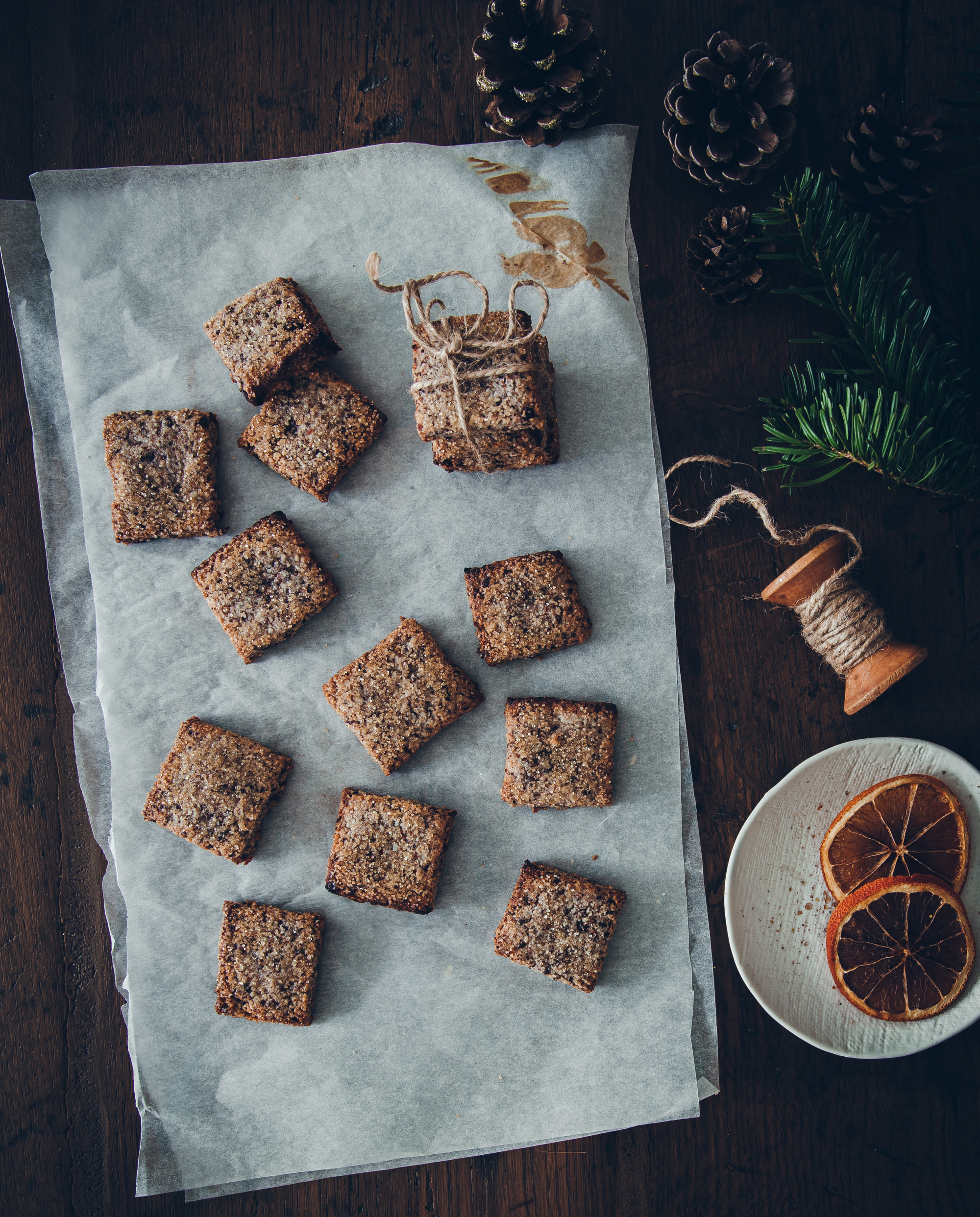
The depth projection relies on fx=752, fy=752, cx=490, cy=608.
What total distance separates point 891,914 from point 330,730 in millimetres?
1601

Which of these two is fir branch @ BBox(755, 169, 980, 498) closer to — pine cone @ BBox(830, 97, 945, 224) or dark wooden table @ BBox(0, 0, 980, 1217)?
pine cone @ BBox(830, 97, 945, 224)

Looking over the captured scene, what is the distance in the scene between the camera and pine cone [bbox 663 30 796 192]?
1868 mm

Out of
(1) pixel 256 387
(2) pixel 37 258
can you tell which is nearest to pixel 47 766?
(1) pixel 256 387

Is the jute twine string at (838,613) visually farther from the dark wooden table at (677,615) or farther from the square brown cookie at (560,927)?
the square brown cookie at (560,927)

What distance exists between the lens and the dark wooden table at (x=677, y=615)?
2.13m

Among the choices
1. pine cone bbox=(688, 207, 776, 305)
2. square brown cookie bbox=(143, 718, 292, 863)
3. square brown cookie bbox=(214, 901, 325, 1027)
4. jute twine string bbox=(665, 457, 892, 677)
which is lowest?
square brown cookie bbox=(214, 901, 325, 1027)

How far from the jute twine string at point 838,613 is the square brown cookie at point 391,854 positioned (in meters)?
1.12

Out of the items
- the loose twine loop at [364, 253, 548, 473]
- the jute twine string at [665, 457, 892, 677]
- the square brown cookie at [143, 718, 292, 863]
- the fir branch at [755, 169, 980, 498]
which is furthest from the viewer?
the square brown cookie at [143, 718, 292, 863]

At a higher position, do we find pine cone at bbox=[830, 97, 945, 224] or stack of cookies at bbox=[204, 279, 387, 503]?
pine cone at bbox=[830, 97, 945, 224]

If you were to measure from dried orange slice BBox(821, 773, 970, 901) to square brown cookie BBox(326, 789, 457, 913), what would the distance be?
42.2 inches

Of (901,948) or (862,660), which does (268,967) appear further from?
(862,660)

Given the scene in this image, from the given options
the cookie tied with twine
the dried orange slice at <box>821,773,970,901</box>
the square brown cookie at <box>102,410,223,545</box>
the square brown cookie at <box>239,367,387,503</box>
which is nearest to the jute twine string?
the cookie tied with twine

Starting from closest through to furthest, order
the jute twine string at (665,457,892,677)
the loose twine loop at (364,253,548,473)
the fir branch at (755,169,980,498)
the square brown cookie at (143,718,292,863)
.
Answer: the fir branch at (755,169,980,498) < the loose twine loop at (364,253,548,473) < the jute twine string at (665,457,892,677) < the square brown cookie at (143,718,292,863)

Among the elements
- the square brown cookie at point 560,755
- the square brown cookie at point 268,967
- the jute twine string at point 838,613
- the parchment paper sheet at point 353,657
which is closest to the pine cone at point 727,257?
the parchment paper sheet at point 353,657
